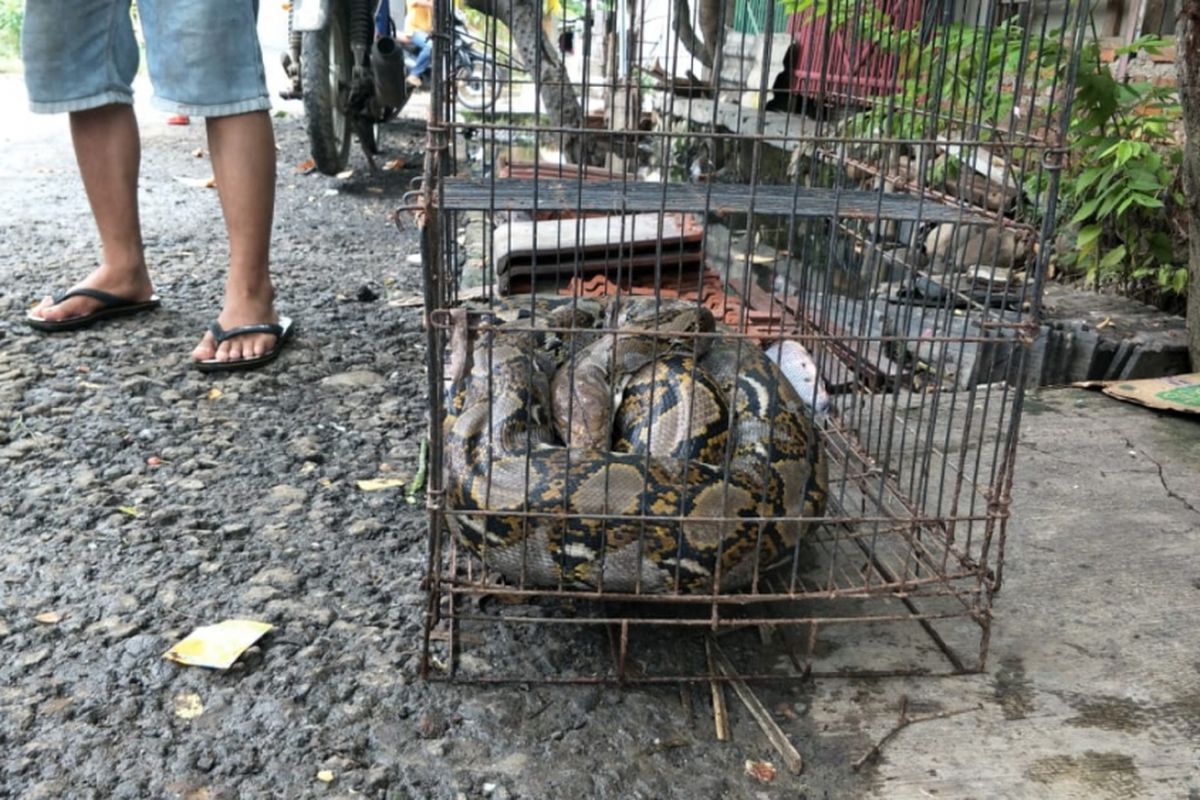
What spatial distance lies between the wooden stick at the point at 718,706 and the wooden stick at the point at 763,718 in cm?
2

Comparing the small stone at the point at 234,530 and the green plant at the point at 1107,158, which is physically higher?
the green plant at the point at 1107,158

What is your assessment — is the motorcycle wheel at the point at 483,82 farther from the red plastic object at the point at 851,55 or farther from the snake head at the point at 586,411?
the red plastic object at the point at 851,55

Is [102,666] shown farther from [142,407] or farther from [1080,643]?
[1080,643]

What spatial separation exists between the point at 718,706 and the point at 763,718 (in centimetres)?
9

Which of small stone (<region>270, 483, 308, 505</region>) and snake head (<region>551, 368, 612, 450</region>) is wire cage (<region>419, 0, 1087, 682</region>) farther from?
small stone (<region>270, 483, 308, 505</region>)

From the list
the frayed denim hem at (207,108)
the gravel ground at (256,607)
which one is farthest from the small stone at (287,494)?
the frayed denim hem at (207,108)

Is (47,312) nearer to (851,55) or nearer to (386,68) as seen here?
(851,55)

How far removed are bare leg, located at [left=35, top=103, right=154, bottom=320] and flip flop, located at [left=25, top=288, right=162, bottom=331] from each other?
0.06 feet

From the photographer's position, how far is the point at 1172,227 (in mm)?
4492

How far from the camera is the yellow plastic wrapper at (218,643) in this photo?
2.11 m

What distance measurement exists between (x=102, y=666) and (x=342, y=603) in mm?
509

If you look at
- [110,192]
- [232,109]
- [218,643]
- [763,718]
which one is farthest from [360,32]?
[763,718]

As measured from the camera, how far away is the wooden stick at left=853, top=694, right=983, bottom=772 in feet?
6.25

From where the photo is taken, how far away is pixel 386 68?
6.72m
